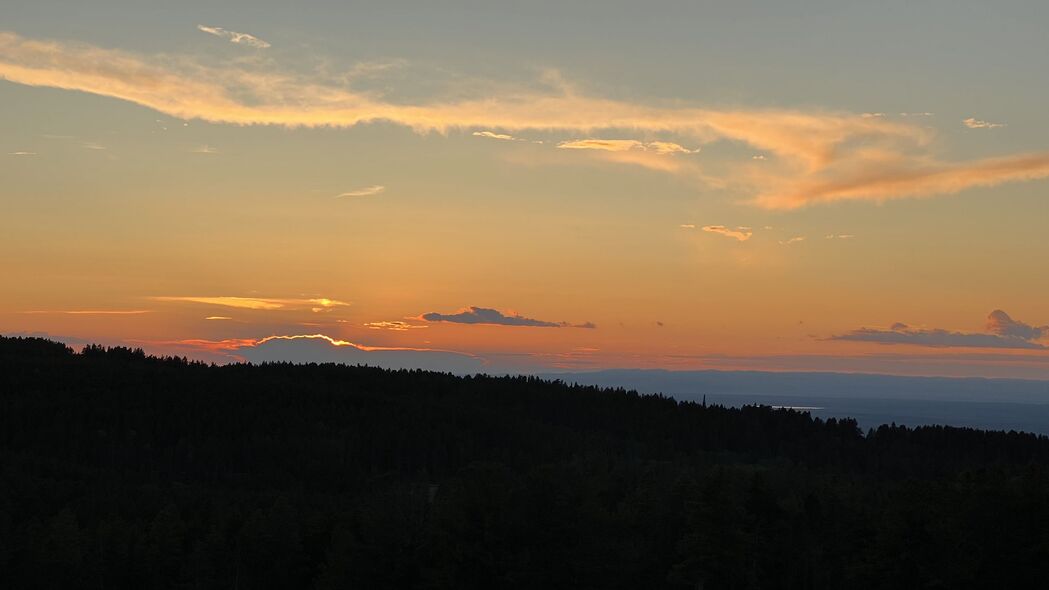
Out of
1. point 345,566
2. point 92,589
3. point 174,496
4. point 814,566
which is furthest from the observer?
point 174,496

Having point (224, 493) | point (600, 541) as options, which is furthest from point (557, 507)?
point (224, 493)

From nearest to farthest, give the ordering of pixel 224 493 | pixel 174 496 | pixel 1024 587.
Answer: pixel 1024 587, pixel 174 496, pixel 224 493

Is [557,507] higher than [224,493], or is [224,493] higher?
[557,507]

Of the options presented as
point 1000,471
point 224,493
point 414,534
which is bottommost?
point 224,493

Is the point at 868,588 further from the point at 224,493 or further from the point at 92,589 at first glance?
the point at 224,493

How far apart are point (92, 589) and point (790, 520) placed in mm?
66683

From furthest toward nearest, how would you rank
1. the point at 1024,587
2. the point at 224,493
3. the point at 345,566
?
the point at 224,493 < the point at 345,566 < the point at 1024,587

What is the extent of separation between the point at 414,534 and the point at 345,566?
5.39 meters

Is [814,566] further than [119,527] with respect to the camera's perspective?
No

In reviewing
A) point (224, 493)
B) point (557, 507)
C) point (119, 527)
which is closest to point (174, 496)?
point (224, 493)

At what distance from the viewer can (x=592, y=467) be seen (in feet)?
652

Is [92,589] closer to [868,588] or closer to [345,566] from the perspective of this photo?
[345,566]

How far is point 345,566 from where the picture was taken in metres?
77.6

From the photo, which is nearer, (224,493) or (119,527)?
(119,527)
